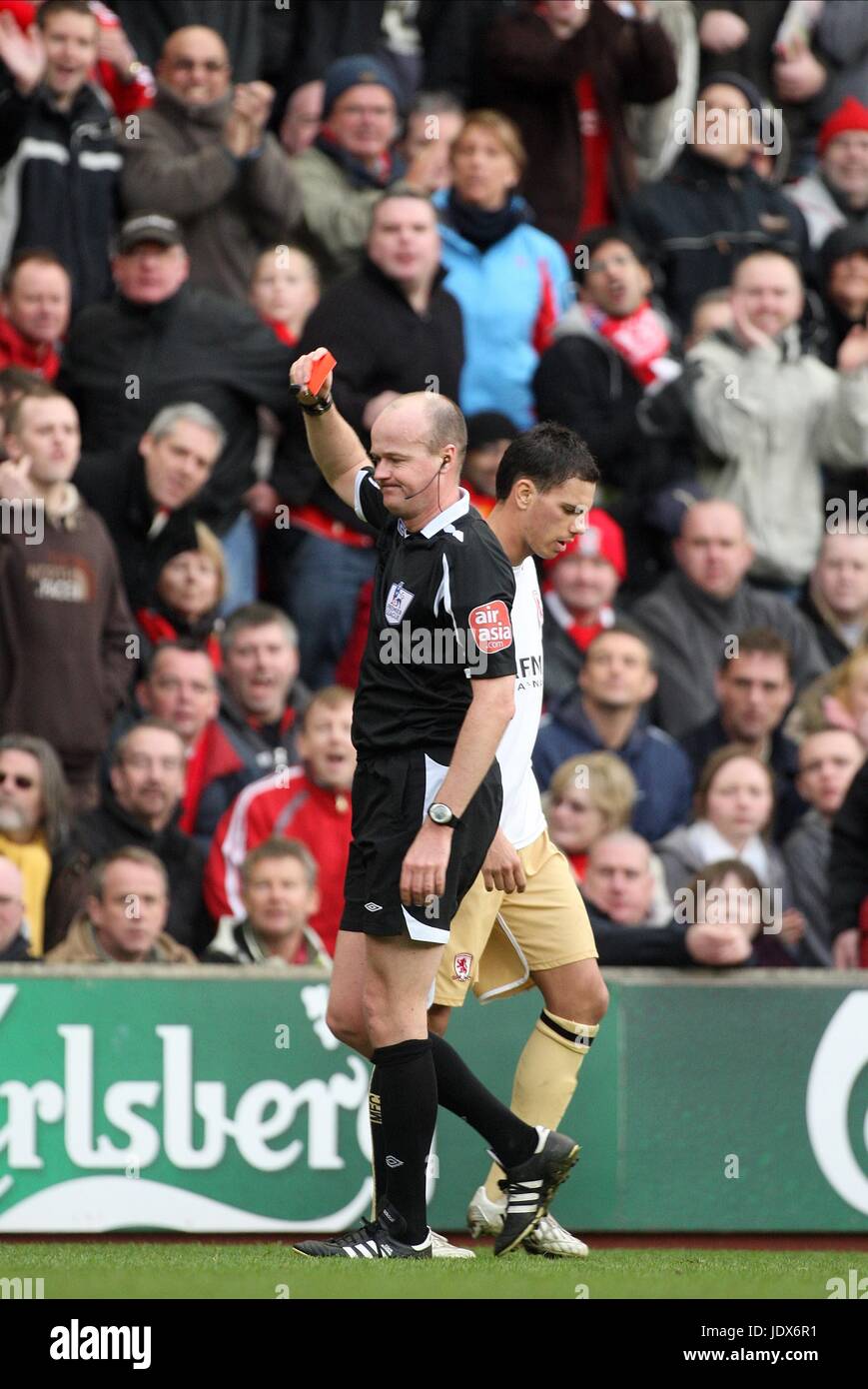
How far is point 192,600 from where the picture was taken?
32.2ft

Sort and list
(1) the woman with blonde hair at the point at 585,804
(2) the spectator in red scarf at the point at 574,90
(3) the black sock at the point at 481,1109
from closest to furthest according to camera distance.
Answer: (3) the black sock at the point at 481,1109, (1) the woman with blonde hair at the point at 585,804, (2) the spectator in red scarf at the point at 574,90

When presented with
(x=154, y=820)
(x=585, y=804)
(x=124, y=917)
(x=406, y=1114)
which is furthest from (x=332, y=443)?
(x=585, y=804)

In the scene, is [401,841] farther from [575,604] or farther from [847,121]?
[847,121]

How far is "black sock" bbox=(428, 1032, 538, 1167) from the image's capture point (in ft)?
21.1

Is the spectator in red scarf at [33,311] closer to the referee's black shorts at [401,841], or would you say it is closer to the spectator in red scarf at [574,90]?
the spectator in red scarf at [574,90]

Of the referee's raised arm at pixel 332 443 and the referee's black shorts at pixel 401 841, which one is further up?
the referee's raised arm at pixel 332 443

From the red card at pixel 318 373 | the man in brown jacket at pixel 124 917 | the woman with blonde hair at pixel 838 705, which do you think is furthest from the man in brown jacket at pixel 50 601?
the red card at pixel 318 373

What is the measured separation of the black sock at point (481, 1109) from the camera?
21.1 feet

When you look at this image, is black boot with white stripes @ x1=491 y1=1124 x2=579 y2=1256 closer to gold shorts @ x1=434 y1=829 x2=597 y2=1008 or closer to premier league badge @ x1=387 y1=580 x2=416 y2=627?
gold shorts @ x1=434 y1=829 x2=597 y2=1008

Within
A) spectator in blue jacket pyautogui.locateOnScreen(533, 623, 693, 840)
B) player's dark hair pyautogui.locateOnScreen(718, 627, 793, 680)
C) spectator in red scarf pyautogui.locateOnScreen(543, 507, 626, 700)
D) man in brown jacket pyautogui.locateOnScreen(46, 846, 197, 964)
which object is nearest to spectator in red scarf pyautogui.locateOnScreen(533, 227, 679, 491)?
spectator in red scarf pyautogui.locateOnScreen(543, 507, 626, 700)

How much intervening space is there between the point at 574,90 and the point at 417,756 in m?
7.01

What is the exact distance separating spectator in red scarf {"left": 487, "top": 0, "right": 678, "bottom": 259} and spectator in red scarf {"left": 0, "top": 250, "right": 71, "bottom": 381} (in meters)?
3.02

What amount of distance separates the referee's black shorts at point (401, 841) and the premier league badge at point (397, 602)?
334 mm

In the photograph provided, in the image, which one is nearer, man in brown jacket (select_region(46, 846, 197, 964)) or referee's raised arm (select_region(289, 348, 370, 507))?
referee's raised arm (select_region(289, 348, 370, 507))
